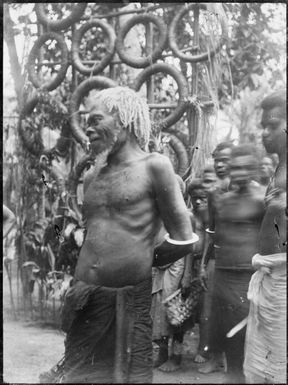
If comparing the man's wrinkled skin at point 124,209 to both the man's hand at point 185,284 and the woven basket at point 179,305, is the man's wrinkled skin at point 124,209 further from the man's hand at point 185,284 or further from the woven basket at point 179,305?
the woven basket at point 179,305

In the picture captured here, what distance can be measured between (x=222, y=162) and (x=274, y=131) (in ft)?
1.04

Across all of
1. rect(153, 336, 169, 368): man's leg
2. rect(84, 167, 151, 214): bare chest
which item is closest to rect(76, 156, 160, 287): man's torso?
rect(84, 167, 151, 214): bare chest

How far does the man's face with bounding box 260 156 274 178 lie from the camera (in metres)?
2.29

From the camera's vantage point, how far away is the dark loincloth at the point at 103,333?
2051 mm

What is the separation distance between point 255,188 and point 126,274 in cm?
74

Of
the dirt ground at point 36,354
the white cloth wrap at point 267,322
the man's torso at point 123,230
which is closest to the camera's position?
the man's torso at point 123,230

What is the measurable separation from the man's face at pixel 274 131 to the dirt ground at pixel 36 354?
106 cm

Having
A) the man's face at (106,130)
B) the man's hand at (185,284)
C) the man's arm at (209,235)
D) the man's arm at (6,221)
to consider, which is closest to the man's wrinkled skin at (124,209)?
the man's face at (106,130)

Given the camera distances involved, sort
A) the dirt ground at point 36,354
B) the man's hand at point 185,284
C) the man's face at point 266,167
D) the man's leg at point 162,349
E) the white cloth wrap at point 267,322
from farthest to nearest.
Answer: the man's hand at point 185,284 < the man's leg at point 162,349 < the dirt ground at point 36,354 < the man's face at point 266,167 < the white cloth wrap at point 267,322

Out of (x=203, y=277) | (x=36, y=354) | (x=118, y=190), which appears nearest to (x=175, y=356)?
(x=203, y=277)

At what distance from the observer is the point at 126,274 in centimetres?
202

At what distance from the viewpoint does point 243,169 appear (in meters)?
2.34

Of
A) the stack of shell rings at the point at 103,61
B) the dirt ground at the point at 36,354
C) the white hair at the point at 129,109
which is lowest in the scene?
the dirt ground at the point at 36,354

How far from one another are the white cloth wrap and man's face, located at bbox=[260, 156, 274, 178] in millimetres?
366
